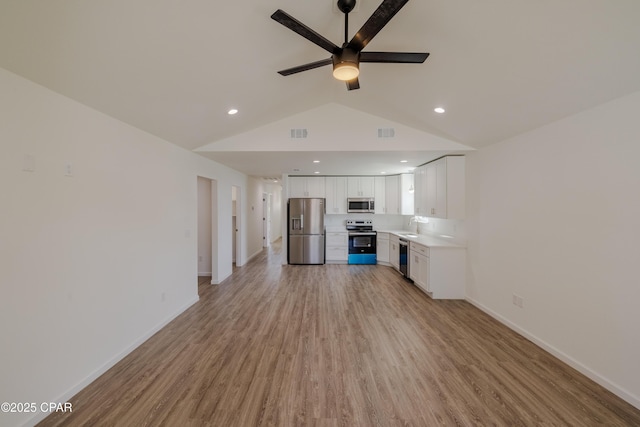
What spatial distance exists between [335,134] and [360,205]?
329 centimetres

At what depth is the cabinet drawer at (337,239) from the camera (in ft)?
22.3

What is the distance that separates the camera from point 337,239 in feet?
22.5

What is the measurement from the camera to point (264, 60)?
2346mm

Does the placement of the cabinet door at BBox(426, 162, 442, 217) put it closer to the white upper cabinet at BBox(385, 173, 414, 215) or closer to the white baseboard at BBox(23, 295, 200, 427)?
the white upper cabinet at BBox(385, 173, 414, 215)

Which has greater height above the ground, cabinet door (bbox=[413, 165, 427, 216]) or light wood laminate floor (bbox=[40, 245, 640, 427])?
cabinet door (bbox=[413, 165, 427, 216])

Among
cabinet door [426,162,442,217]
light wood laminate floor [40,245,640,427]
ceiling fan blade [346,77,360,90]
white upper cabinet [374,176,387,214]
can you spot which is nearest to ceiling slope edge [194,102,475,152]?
cabinet door [426,162,442,217]

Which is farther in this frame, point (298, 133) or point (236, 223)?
point (236, 223)

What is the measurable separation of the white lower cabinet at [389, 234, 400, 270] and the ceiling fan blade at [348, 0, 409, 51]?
4726 millimetres

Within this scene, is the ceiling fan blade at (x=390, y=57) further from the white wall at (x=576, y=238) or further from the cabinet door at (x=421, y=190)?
the cabinet door at (x=421, y=190)

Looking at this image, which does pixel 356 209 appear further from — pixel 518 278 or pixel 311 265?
pixel 518 278

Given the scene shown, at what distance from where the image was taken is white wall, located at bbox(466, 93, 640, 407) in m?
2.06

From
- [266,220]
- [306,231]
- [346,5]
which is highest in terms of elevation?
[346,5]

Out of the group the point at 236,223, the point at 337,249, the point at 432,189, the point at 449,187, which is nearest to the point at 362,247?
the point at 337,249

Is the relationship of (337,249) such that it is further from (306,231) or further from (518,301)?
(518,301)
